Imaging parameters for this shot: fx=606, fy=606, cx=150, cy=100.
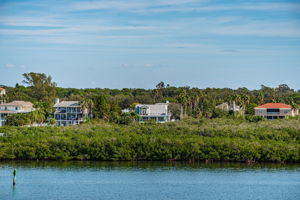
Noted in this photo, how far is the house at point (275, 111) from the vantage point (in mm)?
99000

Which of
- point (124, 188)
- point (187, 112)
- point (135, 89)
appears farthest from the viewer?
point (135, 89)

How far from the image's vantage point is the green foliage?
64812 millimetres

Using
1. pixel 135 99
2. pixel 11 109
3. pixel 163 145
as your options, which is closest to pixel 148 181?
pixel 163 145

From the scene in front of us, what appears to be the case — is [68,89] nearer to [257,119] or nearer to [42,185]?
[257,119]

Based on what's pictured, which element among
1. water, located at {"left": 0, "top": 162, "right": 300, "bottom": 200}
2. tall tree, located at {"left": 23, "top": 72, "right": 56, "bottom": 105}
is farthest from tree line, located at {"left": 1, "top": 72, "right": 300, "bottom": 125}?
water, located at {"left": 0, "top": 162, "right": 300, "bottom": 200}

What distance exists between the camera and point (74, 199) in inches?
1800

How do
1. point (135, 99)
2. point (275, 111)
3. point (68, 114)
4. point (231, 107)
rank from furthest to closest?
point (135, 99)
point (231, 107)
point (68, 114)
point (275, 111)

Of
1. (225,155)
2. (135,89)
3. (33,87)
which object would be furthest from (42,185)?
(135,89)

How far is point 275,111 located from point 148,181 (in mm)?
50763

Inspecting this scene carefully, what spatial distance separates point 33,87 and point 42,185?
85605 millimetres

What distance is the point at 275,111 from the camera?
99.8 meters

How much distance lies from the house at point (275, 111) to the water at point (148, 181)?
37675 millimetres

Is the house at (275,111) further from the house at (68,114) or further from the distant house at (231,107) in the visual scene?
the house at (68,114)

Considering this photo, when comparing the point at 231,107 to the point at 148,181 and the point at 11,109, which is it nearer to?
the point at 11,109
